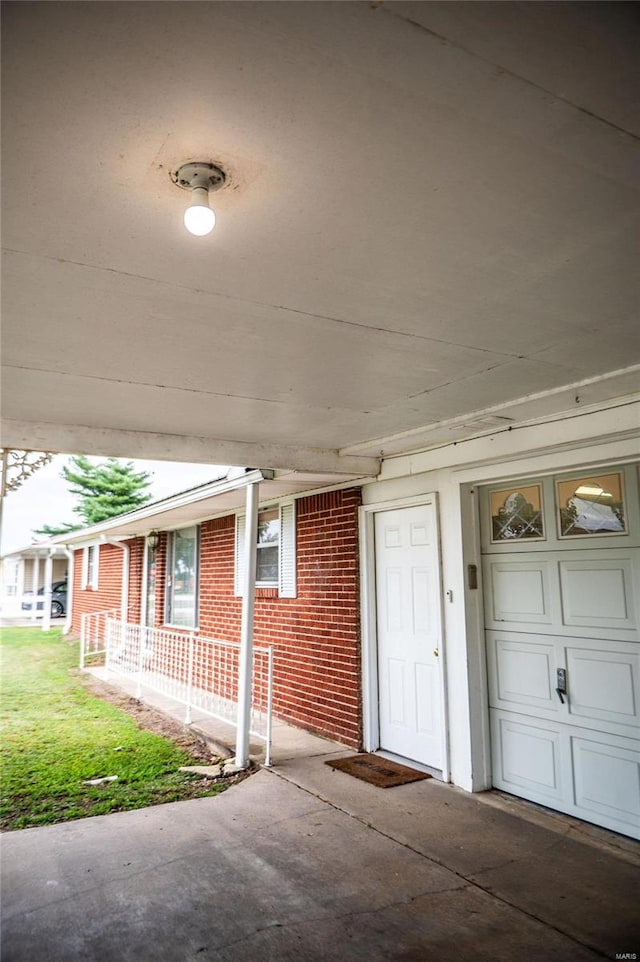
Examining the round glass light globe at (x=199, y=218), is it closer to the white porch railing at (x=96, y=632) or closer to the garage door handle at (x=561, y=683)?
the garage door handle at (x=561, y=683)

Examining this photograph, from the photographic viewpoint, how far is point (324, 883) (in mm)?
3504

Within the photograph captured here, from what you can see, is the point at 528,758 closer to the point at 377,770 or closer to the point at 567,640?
the point at 567,640

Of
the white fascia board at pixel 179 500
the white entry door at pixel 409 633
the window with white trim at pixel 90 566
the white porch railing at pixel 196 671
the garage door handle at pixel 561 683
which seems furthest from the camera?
the window with white trim at pixel 90 566

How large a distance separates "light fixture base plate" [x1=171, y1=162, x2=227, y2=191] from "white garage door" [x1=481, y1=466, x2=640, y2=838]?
337 centimetres

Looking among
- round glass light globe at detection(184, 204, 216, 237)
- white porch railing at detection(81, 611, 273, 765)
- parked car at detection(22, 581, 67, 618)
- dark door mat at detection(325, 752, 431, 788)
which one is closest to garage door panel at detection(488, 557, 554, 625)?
dark door mat at detection(325, 752, 431, 788)

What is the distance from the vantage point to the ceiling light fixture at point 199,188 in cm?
178

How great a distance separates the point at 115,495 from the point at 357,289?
1207 inches

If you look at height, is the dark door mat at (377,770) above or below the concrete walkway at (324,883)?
above

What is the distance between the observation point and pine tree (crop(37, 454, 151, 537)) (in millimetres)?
30844

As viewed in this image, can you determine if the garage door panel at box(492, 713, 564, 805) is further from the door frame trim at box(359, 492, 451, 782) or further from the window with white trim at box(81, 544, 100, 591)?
the window with white trim at box(81, 544, 100, 591)

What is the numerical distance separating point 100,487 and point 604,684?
98.6ft

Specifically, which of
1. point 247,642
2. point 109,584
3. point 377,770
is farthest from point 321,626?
point 109,584

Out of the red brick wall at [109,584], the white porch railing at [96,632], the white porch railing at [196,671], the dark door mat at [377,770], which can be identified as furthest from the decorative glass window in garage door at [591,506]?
the white porch railing at [96,632]

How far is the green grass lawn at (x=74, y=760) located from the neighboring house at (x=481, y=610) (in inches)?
68.2
